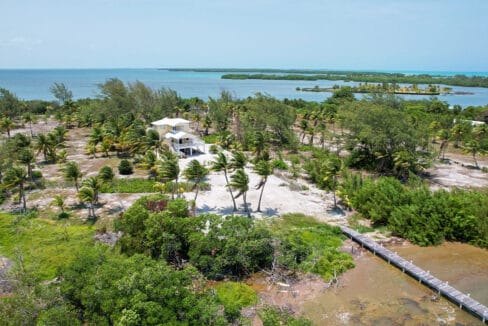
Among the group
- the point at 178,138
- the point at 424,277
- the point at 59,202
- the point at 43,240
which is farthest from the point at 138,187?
the point at 424,277

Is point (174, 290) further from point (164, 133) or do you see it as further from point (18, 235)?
point (164, 133)

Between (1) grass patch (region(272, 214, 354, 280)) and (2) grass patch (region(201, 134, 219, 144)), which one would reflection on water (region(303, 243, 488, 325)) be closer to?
(1) grass patch (region(272, 214, 354, 280))

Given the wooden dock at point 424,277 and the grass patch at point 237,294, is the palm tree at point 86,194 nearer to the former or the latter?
the grass patch at point 237,294

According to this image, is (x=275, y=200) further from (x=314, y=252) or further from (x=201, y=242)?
(x=201, y=242)

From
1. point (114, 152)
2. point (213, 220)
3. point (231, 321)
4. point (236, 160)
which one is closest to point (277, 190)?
point (236, 160)

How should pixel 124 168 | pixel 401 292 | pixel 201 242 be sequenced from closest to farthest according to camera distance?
pixel 401 292, pixel 201 242, pixel 124 168
